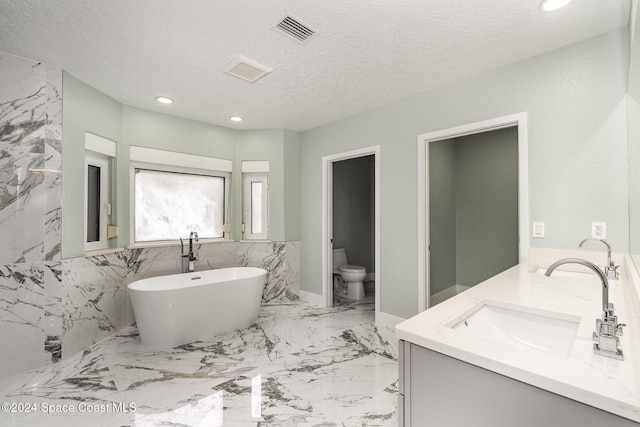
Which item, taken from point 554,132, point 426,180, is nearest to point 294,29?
point 426,180

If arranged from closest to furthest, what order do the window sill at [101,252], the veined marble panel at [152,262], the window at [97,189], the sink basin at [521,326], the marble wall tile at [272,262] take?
1. the sink basin at [521,326]
2. the window sill at [101,252]
3. the window at [97,189]
4. the veined marble panel at [152,262]
5. the marble wall tile at [272,262]

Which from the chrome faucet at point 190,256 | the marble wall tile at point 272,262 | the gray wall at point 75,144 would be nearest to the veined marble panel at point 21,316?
the gray wall at point 75,144

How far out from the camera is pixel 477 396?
0.80 m

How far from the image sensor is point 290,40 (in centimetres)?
204

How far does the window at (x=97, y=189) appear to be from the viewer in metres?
2.84

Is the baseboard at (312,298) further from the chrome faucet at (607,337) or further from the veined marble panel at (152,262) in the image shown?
the chrome faucet at (607,337)

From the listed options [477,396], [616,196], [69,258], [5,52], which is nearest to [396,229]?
[616,196]

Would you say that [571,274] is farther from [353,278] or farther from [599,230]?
[353,278]

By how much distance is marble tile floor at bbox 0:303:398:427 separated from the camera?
69.2 inches

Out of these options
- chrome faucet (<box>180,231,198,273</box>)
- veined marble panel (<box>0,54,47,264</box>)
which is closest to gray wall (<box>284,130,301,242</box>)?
chrome faucet (<box>180,231,198,273</box>)

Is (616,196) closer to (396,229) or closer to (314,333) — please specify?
(396,229)

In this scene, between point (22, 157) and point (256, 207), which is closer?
point (22, 157)

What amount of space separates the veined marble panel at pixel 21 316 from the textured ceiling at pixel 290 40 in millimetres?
1720

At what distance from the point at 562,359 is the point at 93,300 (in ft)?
11.4
